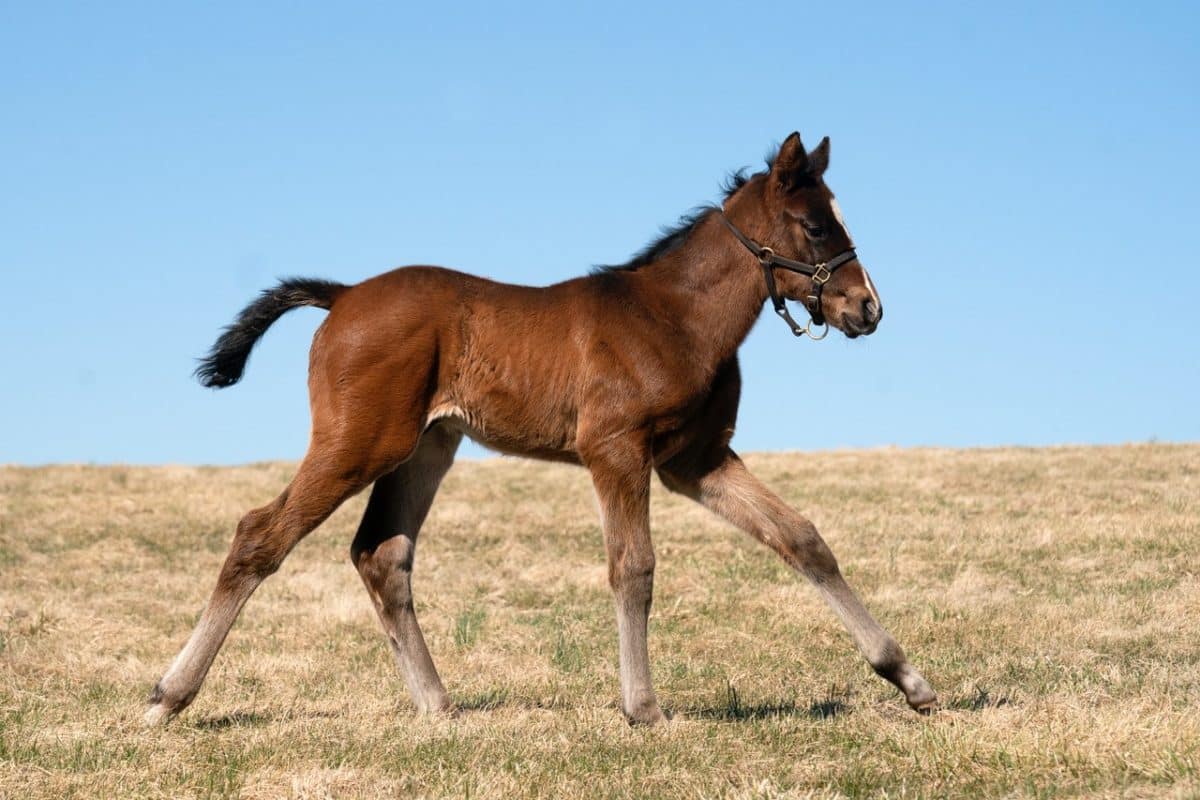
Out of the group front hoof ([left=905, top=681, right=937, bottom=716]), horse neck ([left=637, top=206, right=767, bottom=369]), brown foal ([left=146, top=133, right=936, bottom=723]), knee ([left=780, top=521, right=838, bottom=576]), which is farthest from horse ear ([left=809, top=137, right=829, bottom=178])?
front hoof ([left=905, top=681, right=937, bottom=716])

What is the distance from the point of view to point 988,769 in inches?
219

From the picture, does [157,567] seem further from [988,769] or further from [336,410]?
[988,769]

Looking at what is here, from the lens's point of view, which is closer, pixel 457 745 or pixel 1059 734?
pixel 1059 734

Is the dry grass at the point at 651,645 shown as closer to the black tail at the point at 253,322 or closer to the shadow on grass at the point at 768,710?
the shadow on grass at the point at 768,710

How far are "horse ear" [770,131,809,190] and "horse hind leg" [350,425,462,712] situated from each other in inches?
95.2

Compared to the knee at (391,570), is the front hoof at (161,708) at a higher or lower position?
lower

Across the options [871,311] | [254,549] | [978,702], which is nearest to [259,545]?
[254,549]

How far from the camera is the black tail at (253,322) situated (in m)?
7.70

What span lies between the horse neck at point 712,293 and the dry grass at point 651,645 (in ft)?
6.90

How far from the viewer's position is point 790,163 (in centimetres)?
730

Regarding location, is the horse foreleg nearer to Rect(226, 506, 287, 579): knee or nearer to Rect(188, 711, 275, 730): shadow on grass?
Rect(226, 506, 287, 579): knee

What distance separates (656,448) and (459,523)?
36.5 feet

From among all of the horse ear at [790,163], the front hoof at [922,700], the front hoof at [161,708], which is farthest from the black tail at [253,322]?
the front hoof at [922,700]

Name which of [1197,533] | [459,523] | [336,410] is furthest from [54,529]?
[1197,533]
